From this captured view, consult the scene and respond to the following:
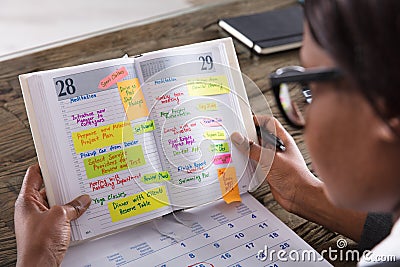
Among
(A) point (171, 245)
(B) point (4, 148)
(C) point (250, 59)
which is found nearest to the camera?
(A) point (171, 245)

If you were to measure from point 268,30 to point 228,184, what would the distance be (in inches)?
24.3

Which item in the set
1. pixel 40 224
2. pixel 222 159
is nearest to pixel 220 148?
pixel 222 159

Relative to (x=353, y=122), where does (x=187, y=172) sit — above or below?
below

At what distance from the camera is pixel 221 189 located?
1151mm

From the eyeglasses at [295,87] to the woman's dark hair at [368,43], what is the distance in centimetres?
3

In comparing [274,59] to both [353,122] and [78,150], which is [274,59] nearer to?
[78,150]

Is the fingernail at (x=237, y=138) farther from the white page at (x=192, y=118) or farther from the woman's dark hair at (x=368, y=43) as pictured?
the woman's dark hair at (x=368, y=43)

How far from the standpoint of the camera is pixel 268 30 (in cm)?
166

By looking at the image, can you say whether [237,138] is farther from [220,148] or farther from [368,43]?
[368,43]

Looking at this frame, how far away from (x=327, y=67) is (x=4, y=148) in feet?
2.60

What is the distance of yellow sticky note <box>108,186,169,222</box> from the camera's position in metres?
1.09

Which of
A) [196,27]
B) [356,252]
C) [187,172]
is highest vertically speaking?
[196,27]

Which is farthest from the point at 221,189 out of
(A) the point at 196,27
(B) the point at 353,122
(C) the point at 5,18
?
(C) the point at 5,18

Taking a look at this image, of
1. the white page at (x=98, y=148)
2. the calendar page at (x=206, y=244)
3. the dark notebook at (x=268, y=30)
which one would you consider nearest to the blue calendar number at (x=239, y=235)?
the calendar page at (x=206, y=244)
